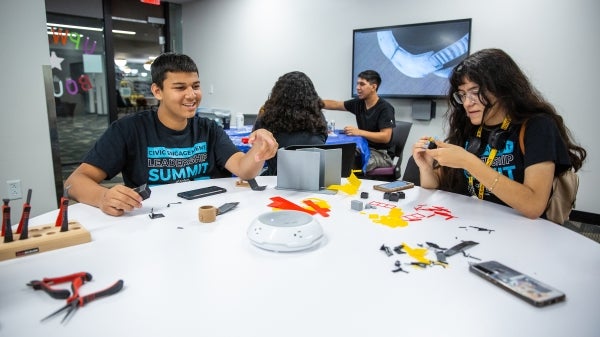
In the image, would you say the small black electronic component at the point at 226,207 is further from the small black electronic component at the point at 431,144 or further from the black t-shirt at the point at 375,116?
the black t-shirt at the point at 375,116

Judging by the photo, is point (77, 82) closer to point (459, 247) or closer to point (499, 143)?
point (499, 143)

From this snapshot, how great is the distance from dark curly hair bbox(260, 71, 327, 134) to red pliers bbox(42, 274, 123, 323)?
200cm

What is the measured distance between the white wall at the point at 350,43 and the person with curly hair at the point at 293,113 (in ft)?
4.39

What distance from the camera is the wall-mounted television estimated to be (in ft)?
13.6

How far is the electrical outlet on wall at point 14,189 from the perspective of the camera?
3083 mm

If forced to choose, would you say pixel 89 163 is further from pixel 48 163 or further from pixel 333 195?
pixel 48 163

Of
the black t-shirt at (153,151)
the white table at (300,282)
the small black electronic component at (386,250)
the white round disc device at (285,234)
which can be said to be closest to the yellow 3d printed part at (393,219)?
the white table at (300,282)

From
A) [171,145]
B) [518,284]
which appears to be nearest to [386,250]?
[518,284]

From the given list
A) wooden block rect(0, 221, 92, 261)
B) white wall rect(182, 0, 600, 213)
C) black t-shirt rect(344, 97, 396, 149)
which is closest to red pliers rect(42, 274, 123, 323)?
wooden block rect(0, 221, 92, 261)

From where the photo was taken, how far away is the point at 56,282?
34.3 inches

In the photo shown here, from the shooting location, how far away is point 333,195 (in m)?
1.65

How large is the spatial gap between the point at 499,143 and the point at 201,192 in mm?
1236

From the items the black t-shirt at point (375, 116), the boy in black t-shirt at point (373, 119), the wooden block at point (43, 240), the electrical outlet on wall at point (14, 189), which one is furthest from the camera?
the black t-shirt at point (375, 116)

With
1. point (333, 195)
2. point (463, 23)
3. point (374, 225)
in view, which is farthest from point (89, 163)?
point (463, 23)
